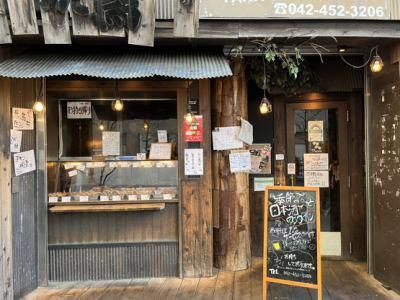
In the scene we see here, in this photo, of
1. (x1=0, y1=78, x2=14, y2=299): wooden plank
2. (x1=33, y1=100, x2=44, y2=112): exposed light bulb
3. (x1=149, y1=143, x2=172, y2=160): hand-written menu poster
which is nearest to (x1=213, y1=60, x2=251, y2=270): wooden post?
(x1=149, y1=143, x2=172, y2=160): hand-written menu poster

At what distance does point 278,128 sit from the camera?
6.07 meters

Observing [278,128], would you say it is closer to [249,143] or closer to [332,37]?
[249,143]

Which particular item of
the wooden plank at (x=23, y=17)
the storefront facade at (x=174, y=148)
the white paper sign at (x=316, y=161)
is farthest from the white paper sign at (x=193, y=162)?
the wooden plank at (x=23, y=17)

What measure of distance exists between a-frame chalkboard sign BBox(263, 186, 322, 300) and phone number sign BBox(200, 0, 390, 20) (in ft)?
6.38

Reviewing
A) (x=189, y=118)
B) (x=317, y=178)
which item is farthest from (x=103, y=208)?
(x=317, y=178)

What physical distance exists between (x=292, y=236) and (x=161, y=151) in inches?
86.0

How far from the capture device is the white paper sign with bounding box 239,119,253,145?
5.46 metres

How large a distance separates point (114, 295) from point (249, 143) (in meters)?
2.76

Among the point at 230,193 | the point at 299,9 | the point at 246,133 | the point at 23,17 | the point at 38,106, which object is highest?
the point at 299,9

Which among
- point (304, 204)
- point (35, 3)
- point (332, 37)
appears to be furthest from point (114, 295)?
point (332, 37)

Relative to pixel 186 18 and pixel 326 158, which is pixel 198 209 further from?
pixel 186 18

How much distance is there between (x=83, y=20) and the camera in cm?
405

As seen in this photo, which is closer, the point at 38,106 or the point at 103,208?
the point at 38,106

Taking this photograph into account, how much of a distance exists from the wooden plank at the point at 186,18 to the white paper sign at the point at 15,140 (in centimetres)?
A: 224
